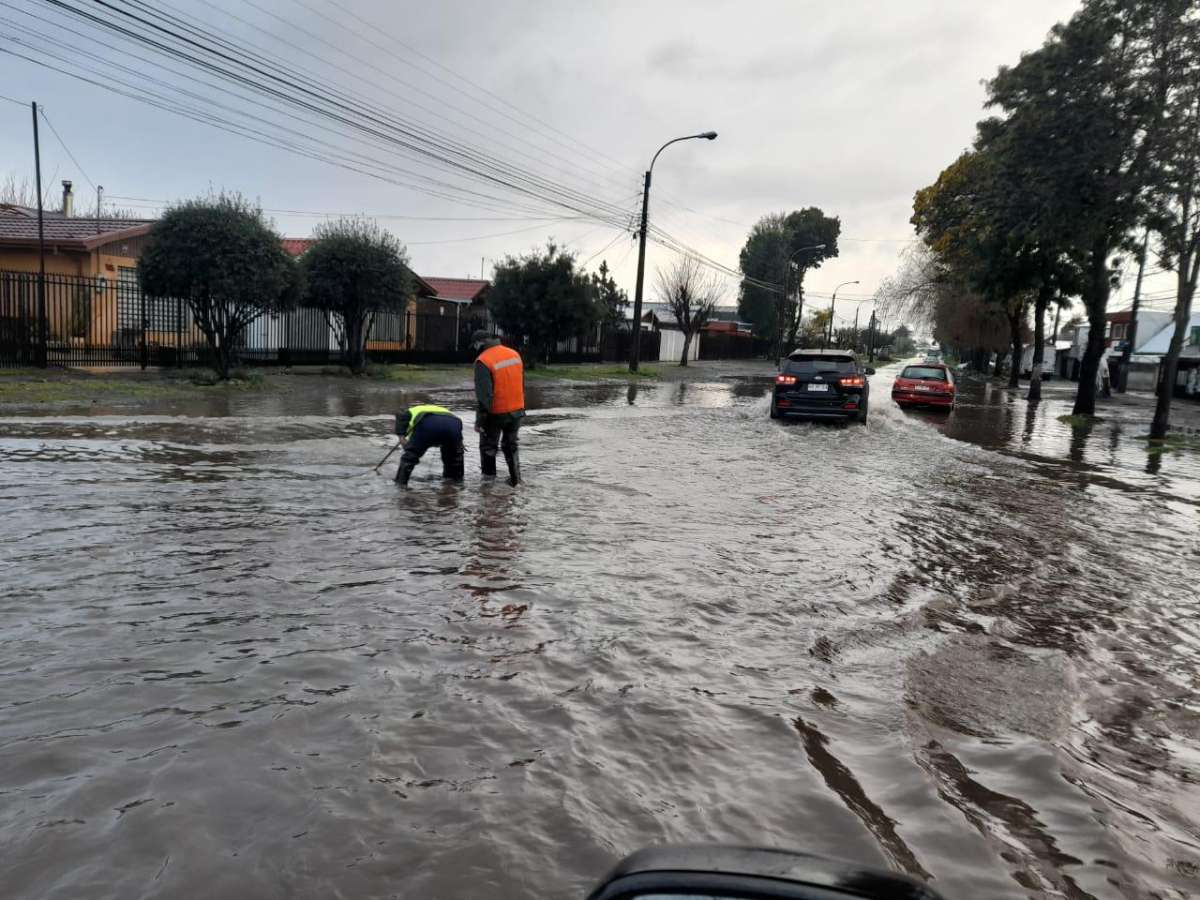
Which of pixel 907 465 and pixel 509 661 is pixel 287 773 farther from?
pixel 907 465

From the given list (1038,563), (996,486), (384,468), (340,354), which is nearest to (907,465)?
(996,486)

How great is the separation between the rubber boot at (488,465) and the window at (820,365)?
9.72 metres

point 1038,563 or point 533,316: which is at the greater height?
point 533,316

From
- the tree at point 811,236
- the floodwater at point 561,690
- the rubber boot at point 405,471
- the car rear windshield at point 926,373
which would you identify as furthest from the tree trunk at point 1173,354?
the tree at point 811,236

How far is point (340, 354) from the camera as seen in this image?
29500 millimetres

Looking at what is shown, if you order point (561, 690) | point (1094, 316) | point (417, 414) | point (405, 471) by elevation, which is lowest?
point (561, 690)

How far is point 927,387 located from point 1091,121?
7.93 m

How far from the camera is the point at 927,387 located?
2412 centimetres

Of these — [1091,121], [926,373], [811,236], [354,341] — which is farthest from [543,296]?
[811,236]

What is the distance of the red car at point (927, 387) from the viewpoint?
2384 centimetres

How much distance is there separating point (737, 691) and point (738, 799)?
974 millimetres

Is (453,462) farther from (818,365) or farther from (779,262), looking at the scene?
(779,262)

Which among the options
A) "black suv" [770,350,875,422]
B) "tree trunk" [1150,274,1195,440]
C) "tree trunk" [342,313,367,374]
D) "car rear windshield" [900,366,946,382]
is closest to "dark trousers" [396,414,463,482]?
"black suv" [770,350,875,422]

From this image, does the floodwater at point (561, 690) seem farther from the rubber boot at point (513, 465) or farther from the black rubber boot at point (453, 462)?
the rubber boot at point (513, 465)
